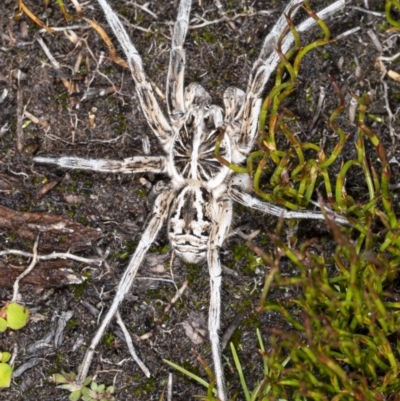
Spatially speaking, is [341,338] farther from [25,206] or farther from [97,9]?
[97,9]

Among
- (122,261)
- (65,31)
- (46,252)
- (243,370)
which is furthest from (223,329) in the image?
(65,31)

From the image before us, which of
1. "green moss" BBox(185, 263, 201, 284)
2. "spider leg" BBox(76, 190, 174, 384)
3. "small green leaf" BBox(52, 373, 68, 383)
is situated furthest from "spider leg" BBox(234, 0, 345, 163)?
"small green leaf" BBox(52, 373, 68, 383)

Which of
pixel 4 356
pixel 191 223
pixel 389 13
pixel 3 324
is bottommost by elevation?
pixel 4 356

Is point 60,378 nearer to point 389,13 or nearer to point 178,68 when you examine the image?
point 178,68

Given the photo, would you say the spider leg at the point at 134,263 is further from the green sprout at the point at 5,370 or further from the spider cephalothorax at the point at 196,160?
the green sprout at the point at 5,370

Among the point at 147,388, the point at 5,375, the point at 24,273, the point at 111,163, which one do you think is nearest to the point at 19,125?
the point at 111,163

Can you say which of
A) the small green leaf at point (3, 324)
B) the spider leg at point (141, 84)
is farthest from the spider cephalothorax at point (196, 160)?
the small green leaf at point (3, 324)
